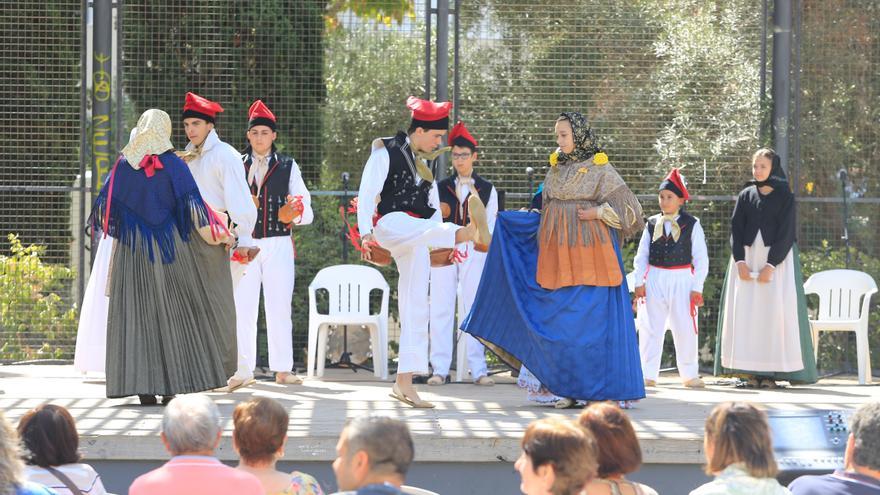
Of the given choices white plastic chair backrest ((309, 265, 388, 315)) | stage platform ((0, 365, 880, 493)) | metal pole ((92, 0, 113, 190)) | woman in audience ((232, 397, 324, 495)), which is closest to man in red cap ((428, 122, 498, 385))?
stage platform ((0, 365, 880, 493))

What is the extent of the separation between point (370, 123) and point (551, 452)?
7532mm

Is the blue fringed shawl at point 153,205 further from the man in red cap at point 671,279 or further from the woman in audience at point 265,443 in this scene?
the man in red cap at point 671,279

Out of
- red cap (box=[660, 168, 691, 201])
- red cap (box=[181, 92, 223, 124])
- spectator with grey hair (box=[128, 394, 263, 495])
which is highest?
red cap (box=[181, 92, 223, 124])

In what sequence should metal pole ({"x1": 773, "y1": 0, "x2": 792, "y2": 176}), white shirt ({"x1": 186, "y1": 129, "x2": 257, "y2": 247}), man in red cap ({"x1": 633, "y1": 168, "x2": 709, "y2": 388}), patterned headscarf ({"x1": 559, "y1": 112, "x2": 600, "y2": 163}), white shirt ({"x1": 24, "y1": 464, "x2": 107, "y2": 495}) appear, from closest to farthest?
white shirt ({"x1": 24, "y1": 464, "x2": 107, "y2": 495}) → patterned headscarf ({"x1": 559, "y1": 112, "x2": 600, "y2": 163}) → white shirt ({"x1": 186, "y1": 129, "x2": 257, "y2": 247}) → man in red cap ({"x1": 633, "y1": 168, "x2": 709, "y2": 388}) → metal pole ({"x1": 773, "y1": 0, "x2": 792, "y2": 176})

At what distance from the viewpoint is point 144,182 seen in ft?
23.2

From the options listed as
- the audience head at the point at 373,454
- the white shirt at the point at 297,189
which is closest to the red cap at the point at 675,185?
the white shirt at the point at 297,189

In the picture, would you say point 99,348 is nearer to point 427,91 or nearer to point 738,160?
point 427,91

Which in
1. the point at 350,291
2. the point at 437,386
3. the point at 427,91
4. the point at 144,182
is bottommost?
the point at 437,386

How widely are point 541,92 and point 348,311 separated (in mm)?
2456

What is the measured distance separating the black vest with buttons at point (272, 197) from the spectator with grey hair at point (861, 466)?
5614 mm

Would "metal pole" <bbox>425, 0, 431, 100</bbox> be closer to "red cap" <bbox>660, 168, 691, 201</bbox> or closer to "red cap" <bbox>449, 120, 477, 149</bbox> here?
"red cap" <bbox>449, 120, 477, 149</bbox>

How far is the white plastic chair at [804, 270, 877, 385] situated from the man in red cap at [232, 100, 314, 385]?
149 inches

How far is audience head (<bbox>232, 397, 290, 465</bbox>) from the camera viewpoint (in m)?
4.12

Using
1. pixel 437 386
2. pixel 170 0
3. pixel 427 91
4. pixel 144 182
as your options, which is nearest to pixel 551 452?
pixel 144 182
